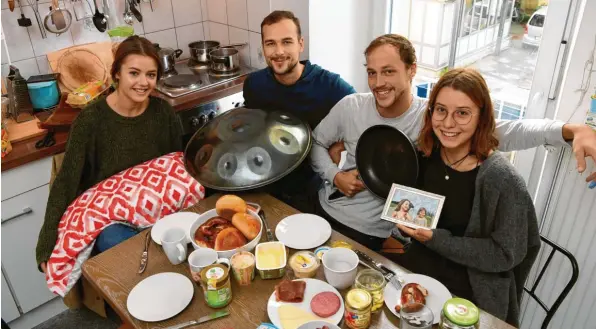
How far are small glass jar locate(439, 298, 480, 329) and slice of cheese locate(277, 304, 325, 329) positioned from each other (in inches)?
11.9

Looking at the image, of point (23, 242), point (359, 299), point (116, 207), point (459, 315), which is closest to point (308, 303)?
point (359, 299)

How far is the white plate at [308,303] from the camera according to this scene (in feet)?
3.58

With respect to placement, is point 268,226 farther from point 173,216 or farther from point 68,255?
point 68,255

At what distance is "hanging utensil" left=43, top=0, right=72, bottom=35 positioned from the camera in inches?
88.0

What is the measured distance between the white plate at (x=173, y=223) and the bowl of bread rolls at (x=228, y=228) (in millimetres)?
66

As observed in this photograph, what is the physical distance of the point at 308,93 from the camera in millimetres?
1967

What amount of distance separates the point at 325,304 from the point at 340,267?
123 millimetres

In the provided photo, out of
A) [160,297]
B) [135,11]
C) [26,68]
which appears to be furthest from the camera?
[135,11]

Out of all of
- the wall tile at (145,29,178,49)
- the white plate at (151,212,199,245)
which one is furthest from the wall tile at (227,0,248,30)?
the white plate at (151,212,199,245)

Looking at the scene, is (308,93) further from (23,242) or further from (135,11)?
(23,242)

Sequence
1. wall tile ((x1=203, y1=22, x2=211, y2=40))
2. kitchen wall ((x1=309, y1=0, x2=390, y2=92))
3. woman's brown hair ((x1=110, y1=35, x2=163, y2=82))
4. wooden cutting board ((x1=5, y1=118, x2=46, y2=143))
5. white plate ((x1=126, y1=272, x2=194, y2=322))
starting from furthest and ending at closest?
wall tile ((x1=203, y1=22, x2=211, y2=40)) < kitchen wall ((x1=309, y1=0, x2=390, y2=92)) < wooden cutting board ((x1=5, y1=118, x2=46, y2=143)) < woman's brown hair ((x1=110, y1=35, x2=163, y2=82)) < white plate ((x1=126, y1=272, x2=194, y2=322))

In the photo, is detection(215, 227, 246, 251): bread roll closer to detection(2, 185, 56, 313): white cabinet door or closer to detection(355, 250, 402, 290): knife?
detection(355, 250, 402, 290): knife

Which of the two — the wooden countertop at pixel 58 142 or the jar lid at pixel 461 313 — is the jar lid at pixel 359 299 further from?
the wooden countertop at pixel 58 142

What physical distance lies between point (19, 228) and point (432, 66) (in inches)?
78.5
